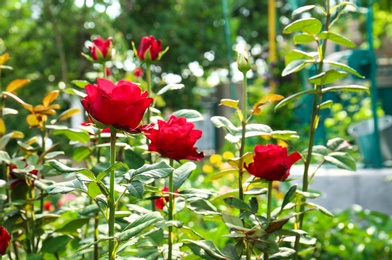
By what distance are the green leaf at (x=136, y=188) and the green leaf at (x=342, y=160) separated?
503 mm

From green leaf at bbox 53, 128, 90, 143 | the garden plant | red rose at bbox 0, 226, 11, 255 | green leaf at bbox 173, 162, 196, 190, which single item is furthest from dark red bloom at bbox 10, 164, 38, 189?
green leaf at bbox 173, 162, 196, 190

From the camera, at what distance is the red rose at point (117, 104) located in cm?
96

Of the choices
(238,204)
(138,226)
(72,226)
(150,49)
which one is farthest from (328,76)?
(72,226)

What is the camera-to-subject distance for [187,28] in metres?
13.7

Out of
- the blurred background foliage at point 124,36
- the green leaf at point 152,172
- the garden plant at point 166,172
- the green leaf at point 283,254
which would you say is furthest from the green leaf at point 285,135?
the blurred background foliage at point 124,36

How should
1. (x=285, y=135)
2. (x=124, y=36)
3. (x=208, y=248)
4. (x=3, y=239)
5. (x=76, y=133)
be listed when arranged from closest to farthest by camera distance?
(x=208, y=248)
(x=3, y=239)
(x=285, y=135)
(x=76, y=133)
(x=124, y=36)

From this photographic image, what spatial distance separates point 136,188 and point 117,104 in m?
0.13

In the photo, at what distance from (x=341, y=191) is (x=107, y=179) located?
2.69 meters

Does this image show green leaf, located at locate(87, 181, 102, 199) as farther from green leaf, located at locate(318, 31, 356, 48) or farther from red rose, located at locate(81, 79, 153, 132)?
green leaf, located at locate(318, 31, 356, 48)

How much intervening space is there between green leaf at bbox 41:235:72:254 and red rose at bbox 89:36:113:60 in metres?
0.43

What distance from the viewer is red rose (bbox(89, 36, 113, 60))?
1.54 m

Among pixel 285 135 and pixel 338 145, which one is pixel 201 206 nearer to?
pixel 285 135

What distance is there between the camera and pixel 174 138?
3.64ft

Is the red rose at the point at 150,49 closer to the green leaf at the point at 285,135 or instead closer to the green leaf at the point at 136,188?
the green leaf at the point at 285,135
